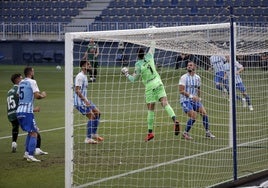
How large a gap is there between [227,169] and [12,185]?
361 centimetres

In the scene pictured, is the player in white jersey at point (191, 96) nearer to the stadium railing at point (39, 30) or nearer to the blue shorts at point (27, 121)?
the blue shorts at point (27, 121)

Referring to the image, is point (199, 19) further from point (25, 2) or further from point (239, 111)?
point (239, 111)

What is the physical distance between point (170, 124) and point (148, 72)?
2548 millimetres

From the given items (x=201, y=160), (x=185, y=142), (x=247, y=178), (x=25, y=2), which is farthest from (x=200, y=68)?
(x=25, y=2)

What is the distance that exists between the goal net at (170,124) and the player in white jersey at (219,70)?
120 mm

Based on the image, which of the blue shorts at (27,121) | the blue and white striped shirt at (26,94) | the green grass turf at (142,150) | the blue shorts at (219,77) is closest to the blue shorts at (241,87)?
the green grass turf at (142,150)

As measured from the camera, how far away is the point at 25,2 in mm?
49875

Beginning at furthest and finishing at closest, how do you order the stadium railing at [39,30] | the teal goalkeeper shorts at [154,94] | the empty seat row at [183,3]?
the stadium railing at [39,30]
the empty seat row at [183,3]
the teal goalkeeper shorts at [154,94]

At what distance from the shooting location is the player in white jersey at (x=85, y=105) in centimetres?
1371

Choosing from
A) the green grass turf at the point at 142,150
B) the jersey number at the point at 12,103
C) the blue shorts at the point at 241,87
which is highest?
the blue shorts at the point at 241,87

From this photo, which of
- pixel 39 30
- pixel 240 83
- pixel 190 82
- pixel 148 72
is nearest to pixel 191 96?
pixel 190 82

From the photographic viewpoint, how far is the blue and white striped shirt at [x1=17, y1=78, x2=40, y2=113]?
13133mm

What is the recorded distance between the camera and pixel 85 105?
13.8 metres

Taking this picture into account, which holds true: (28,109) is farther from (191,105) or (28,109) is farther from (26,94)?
(191,105)
